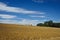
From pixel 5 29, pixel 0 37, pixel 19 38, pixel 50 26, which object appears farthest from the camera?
pixel 50 26

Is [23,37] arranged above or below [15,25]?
below

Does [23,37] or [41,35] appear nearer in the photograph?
[23,37]

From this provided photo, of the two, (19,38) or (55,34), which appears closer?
(19,38)

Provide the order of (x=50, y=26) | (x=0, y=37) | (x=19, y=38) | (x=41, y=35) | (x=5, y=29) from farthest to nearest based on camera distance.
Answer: (x=50, y=26)
(x=41, y=35)
(x=5, y=29)
(x=19, y=38)
(x=0, y=37)

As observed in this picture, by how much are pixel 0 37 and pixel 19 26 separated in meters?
1.25

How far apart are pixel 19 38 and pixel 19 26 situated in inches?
38.1

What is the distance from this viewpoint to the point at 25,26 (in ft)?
16.3

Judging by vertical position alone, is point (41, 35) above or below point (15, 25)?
below

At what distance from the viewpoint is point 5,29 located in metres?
4.23

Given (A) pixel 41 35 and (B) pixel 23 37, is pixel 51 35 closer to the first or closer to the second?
(A) pixel 41 35

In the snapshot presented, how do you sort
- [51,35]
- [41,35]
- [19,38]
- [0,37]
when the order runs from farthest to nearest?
[51,35], [41,35], [19,38], [0,37]

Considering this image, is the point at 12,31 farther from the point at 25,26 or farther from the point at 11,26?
the point at 25,26

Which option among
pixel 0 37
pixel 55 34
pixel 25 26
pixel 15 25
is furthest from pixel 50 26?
pixel 0 37

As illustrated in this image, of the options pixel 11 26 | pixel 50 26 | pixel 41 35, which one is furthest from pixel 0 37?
pixel 50 26
